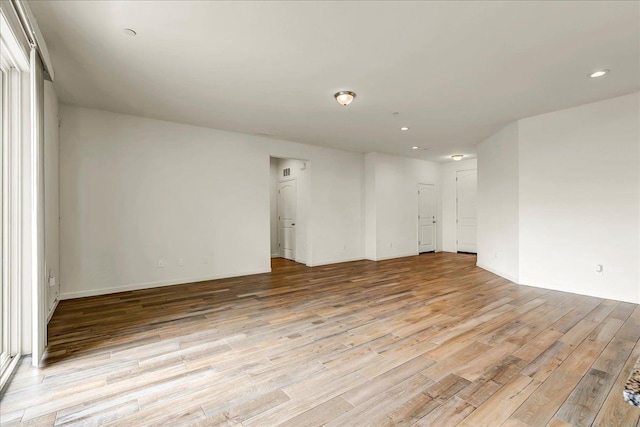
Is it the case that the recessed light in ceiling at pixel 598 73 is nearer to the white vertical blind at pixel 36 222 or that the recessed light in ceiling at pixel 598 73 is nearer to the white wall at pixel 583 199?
the white wall at pixel 583 199

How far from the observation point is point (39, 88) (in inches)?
101

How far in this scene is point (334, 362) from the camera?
8.02ft

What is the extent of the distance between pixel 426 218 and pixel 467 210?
117 centimetres

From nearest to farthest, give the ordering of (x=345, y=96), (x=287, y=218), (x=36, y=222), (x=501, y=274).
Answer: (x=36, y=222)
(x=345, y=96)
(x=501, y=274)
(x=287, y=218)

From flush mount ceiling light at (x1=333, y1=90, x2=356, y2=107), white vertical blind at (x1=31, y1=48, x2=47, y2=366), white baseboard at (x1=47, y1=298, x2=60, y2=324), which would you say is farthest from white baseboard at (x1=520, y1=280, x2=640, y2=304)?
white baseboard at (x1=47, y1=298, x2=60, y2=324)

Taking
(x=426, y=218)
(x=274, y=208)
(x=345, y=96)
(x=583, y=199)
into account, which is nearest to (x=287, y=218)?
(x=274, y=208)

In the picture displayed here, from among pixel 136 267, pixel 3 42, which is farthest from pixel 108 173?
pixel 3 42

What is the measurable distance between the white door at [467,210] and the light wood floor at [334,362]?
14.4ft

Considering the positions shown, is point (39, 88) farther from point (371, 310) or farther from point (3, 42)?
point (371, 310)

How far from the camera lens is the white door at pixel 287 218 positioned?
7.74 meters

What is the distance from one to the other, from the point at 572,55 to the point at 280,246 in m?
7.03

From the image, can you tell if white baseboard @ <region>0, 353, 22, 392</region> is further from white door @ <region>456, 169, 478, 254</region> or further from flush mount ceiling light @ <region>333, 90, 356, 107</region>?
white door @ <region>456, 169, 478, 254</region>

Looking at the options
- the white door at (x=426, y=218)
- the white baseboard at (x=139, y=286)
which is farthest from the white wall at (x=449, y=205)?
the white baseboard at (x=139, y=286)

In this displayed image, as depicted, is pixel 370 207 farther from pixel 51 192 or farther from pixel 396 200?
pixel 51 192
